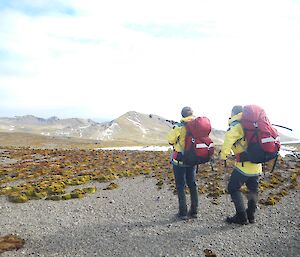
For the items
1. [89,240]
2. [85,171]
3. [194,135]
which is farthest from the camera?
[85,171]

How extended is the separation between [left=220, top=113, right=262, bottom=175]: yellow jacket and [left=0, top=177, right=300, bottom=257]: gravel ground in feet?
6.69

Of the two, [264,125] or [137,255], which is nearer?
[137,255]

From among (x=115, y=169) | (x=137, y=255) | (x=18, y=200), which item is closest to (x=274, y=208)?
(x=137, y=255)

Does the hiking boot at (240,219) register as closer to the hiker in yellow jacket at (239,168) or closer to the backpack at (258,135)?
the hiker in yellow jacket at (239,168)

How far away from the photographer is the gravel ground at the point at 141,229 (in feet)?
30.9

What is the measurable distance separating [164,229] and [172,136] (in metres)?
3.12

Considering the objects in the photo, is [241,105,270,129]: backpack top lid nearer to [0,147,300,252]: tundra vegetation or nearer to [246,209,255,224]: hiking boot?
[0,147,300,252]: tundra vegetation

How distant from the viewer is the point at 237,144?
10.7m

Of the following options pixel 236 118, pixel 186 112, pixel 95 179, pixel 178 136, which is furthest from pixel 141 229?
pixel 95 179

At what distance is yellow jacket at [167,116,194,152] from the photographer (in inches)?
444

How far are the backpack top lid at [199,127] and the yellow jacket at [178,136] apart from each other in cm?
24

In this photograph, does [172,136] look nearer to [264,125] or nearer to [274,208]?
[264,125]

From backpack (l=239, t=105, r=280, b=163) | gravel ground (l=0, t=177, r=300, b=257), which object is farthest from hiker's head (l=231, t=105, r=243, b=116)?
gravel ground (l=0, t=177, r=300, b=257)

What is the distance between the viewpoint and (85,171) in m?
23.4
